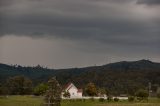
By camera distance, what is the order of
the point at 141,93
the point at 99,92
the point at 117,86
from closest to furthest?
the point at 141,93
the point at 99,92
the point at 117,86

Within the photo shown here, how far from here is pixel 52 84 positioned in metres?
44.4

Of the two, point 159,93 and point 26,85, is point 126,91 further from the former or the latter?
point 159,93

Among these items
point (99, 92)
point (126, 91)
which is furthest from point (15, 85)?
point (126, 91)

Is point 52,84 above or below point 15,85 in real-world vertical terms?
below

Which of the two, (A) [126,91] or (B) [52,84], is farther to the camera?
(A) [126,91]

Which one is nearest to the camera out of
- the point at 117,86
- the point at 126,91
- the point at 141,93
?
the point at 141,93

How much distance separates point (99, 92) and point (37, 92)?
20.1m

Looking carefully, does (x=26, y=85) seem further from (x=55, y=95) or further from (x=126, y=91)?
(x=55, y=95)

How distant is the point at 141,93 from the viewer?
355 feet

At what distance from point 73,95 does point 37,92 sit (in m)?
18.5

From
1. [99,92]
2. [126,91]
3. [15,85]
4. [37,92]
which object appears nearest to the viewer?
[37,92]

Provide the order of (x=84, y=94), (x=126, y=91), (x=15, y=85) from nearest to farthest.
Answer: (x=84, y=94) → (x=15, y=85) → (x=126, y=91)

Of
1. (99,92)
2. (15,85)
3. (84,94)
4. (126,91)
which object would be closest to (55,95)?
(99,92)

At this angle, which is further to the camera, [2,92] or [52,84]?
[2,92]
